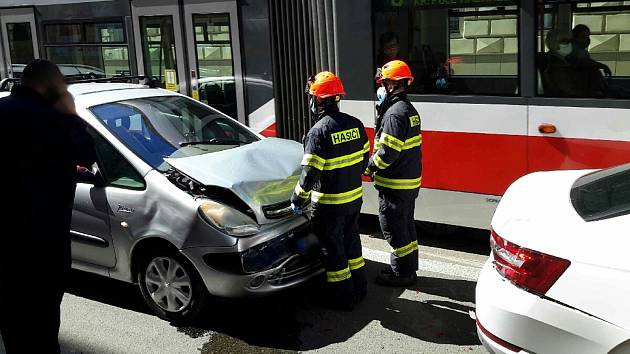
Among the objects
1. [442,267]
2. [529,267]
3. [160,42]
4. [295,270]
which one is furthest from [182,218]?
[160,42]

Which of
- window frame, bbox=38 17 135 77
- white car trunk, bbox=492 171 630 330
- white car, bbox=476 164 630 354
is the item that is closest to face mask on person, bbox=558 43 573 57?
white car, bbox=476 164 630 354

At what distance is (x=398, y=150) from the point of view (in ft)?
15.4

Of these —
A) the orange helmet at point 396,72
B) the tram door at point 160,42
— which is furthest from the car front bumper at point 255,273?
the tram door at point 160,42

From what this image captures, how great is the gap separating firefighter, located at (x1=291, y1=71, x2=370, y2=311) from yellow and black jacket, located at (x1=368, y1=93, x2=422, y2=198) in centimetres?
16

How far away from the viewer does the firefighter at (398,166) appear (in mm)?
4719

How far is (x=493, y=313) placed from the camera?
304cm

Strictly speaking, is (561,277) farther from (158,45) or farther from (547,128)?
(158,45)

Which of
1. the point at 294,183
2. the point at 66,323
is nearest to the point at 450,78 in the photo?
the point at 294,183

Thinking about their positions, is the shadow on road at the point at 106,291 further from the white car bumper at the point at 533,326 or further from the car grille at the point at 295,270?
the white car bumper at the point at 533,326

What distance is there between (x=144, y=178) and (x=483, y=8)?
10.3ft

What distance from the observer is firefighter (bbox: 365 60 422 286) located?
4719mm

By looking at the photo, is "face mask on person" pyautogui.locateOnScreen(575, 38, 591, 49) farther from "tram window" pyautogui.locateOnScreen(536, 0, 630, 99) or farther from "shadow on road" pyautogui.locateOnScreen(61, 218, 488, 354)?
"shadow on road" pyautogui.locateOnScreen(61, 218, 488, 354)

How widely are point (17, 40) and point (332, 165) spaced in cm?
724

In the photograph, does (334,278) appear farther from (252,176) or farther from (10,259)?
(10,259)
